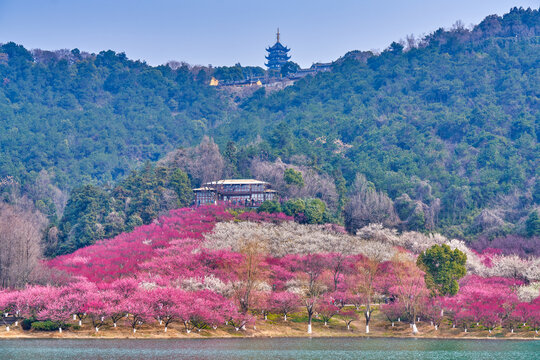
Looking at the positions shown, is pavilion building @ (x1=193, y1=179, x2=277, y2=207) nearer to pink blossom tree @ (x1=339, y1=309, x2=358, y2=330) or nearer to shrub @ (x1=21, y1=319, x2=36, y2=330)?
pink blossom tree @ (x1=339, y1=309, x2=358, y2=330)

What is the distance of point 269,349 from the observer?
5916 centimetres

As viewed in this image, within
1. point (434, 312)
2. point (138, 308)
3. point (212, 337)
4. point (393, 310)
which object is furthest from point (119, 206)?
point (434, 312)

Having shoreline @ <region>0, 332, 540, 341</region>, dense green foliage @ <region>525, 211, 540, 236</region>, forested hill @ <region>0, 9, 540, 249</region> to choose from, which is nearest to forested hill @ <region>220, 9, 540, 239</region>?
forested hill @ <region>0, 9, 540, 249</region>

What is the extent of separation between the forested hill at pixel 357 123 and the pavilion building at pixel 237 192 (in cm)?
858

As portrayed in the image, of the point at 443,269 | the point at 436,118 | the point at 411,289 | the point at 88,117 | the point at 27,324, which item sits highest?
the point at 88,117

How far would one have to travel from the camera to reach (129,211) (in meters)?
108

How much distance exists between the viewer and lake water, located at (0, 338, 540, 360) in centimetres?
5450

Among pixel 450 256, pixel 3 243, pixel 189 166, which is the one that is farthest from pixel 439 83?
pixel 3 243

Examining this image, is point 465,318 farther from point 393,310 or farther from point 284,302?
point 284,302

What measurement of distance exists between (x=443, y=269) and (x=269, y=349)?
2397 cm

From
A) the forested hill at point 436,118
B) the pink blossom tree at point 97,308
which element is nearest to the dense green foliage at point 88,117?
the forested hill at point 436,118

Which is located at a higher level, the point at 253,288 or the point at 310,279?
the point at 310,279

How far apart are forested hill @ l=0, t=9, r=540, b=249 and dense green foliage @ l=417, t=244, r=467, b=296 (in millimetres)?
28401

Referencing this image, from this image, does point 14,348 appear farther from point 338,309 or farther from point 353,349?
point 338,309
